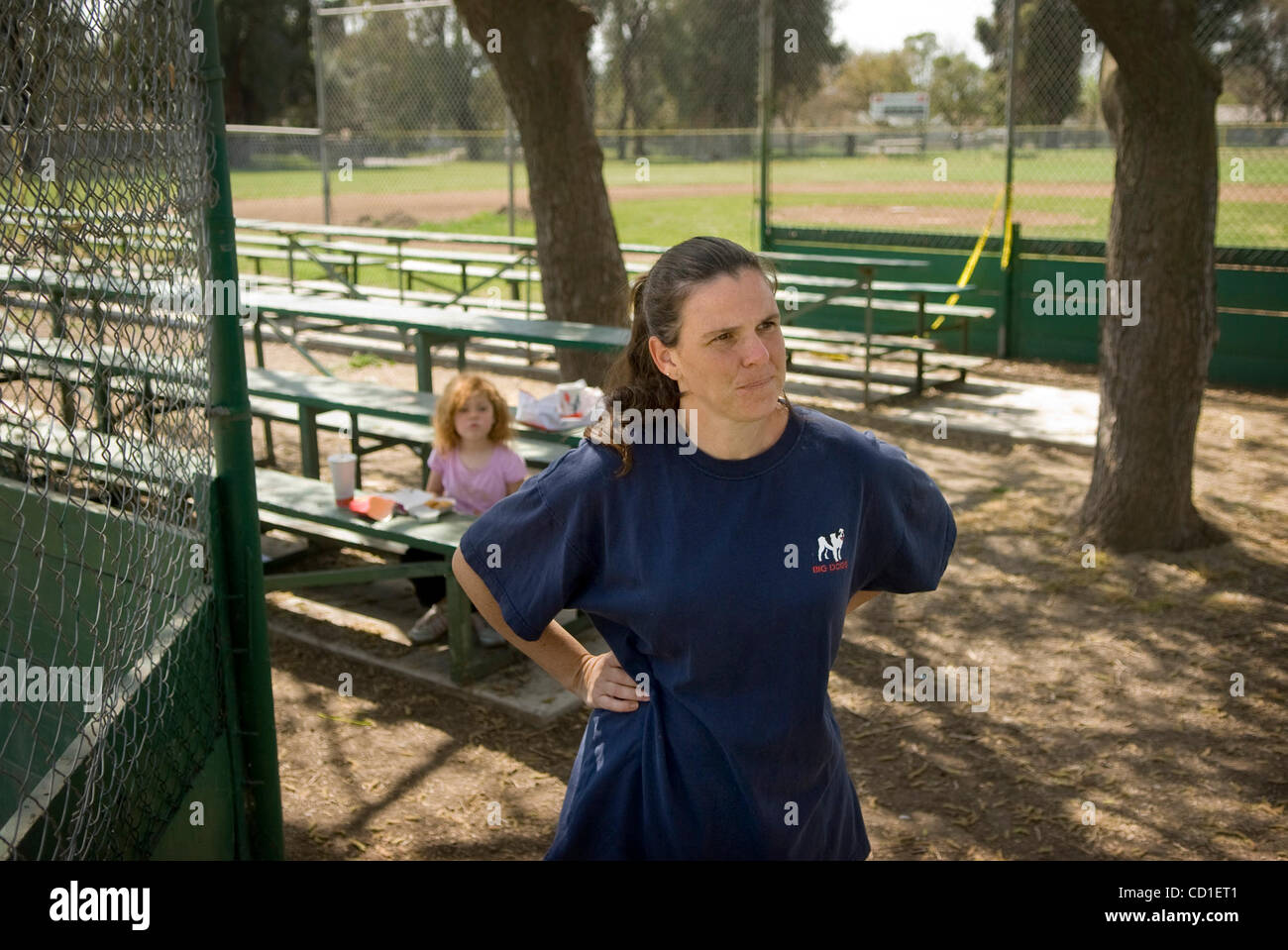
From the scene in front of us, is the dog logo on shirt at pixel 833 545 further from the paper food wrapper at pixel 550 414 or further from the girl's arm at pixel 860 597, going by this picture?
the paper food wrapper at pixel 550 414

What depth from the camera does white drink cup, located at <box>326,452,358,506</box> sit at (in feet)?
18.3

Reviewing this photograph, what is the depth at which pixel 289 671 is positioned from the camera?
539cm

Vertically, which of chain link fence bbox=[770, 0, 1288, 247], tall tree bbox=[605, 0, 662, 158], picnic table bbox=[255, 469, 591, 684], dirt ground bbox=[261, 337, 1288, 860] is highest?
tall tree bbox=[605, 0, 662, 158]

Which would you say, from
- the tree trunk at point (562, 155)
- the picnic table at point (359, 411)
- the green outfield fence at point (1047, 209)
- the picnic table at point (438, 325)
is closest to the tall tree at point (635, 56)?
the green outfield fence at point (1047, 209)

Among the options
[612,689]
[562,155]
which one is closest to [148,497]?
[612,689]

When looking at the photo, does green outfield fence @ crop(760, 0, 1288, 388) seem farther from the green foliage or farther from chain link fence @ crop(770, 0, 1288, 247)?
the green foliage

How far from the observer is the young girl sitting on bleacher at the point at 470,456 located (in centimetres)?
552

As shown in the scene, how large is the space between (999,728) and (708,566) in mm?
3167

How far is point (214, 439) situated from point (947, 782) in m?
2.67

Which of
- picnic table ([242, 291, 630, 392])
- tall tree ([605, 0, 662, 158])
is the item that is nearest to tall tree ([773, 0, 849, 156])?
tall tree ([605, 0, 662, 158])

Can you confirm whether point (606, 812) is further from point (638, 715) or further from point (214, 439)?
point (214, 439)

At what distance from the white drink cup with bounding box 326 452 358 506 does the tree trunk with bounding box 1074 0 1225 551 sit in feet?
12.2

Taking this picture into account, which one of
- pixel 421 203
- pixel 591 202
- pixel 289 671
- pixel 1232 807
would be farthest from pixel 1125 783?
pixel 421 203

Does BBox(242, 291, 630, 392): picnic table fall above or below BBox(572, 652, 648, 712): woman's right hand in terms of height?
above
